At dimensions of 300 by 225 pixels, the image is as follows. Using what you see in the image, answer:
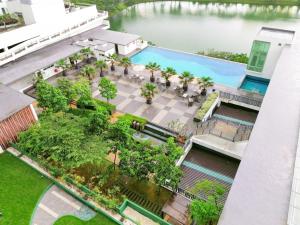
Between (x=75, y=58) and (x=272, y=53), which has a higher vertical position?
(x=272, y=53)

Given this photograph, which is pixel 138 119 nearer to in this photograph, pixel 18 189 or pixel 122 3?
pixel 18 189

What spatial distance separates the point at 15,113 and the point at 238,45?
1486 inches

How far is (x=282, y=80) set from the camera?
2150 centimetres

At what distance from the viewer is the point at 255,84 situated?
97.6 feet

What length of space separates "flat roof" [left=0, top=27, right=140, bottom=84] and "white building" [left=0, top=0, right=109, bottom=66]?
885 millimetres

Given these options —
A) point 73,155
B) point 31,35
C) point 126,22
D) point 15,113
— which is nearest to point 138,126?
point 73,155

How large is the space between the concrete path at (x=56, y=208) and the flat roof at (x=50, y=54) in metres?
17.1

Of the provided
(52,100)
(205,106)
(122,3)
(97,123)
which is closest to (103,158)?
(97,123)

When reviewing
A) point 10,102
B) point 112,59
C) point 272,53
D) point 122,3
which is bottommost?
point 122,3

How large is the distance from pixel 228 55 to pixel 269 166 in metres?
28.1

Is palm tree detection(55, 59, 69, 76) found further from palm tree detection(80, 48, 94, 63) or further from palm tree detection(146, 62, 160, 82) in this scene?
palm tree detection(146, 62, 160, 82)

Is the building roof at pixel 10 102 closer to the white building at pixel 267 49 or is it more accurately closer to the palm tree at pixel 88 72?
the palm tree at pixel 88 72

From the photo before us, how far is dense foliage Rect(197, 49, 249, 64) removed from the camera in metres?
36.5

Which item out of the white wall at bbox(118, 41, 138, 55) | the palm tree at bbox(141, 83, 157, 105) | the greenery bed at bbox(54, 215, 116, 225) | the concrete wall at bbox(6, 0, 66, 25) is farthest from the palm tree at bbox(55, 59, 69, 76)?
the greenery bed at bbox(54, 215, 116, 225)
